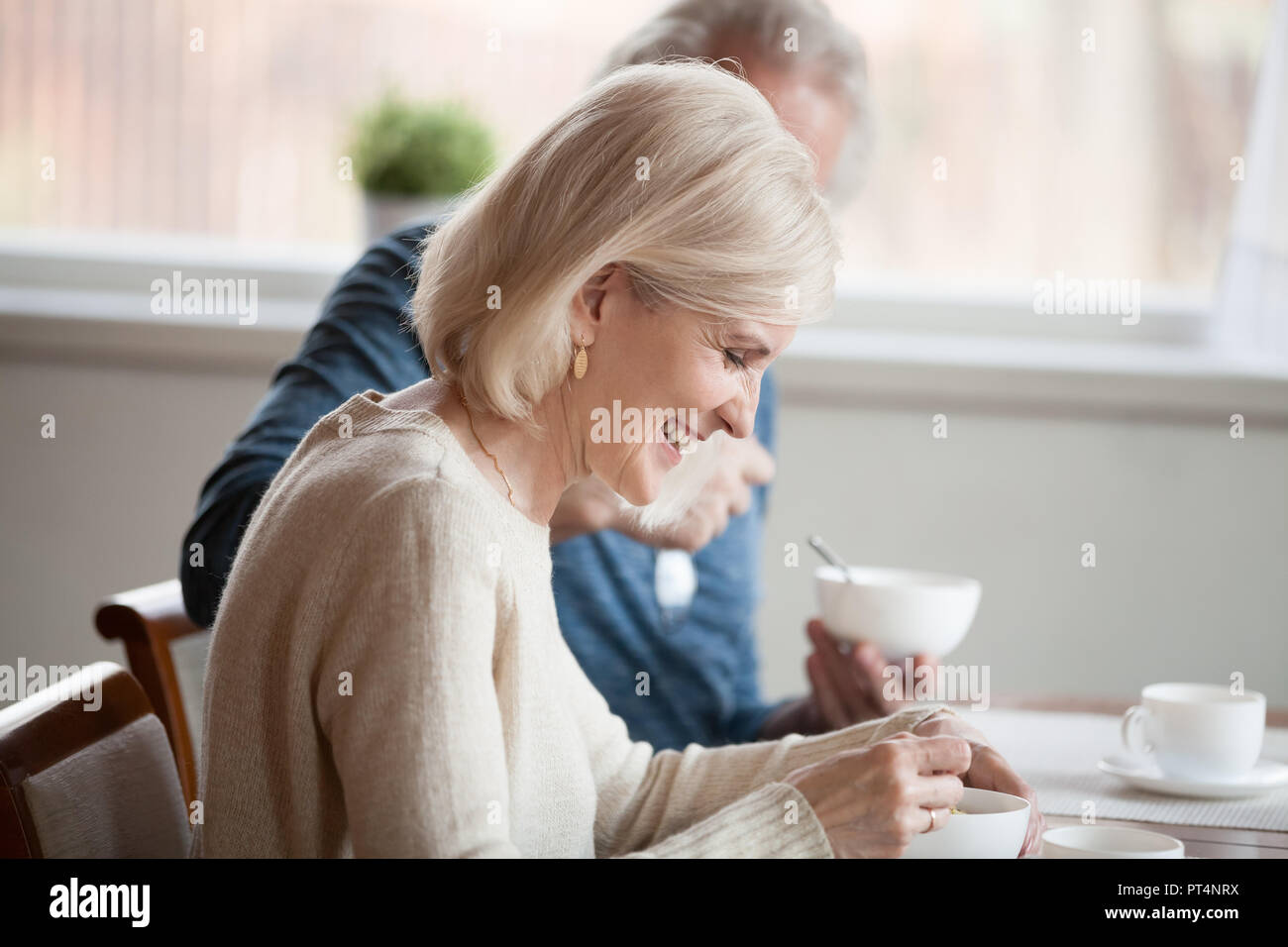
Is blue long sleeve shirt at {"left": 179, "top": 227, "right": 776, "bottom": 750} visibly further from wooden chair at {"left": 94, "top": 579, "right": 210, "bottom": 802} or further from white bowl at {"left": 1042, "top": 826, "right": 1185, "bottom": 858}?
white bowl at {"left": 1042, "top": 826, "right": 1185, "bottom": 858}

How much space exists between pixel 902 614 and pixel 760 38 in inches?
32.2

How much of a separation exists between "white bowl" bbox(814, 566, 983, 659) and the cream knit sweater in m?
0.41

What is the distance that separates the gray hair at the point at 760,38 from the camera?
180 cm

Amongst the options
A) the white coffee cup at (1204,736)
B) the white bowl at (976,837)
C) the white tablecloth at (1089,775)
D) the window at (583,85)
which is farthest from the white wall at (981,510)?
the white bowl at (976,837)

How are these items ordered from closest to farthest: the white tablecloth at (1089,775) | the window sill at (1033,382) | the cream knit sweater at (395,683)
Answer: the cream knit sweater at (395,683)
the white tablecloth at (1089,775)
the window sill at (1033,382)

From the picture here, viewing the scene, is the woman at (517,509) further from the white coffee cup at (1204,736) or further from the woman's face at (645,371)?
the white coffee cup at (1204,736)

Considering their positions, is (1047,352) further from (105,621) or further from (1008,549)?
(105,621)

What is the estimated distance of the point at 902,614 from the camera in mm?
1407

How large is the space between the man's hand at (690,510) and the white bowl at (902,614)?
149mm

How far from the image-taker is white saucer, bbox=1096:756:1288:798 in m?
1.28

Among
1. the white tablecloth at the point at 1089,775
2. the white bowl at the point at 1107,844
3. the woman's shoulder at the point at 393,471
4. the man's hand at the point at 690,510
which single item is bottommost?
the white tablecloth at the point at 1089,775

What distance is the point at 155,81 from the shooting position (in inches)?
115

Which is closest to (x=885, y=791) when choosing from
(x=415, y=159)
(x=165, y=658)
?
(x=165, y=658)
